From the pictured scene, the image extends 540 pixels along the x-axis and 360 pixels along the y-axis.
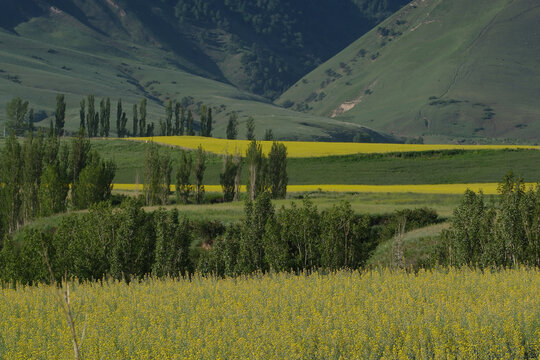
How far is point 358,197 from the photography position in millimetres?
79000

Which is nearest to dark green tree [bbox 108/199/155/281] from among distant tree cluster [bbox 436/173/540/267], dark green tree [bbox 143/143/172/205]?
distant tree cluster [bbox 436/173/540/267]

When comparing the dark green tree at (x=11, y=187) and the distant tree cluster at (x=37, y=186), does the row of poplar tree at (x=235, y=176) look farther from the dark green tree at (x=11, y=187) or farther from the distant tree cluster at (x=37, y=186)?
the dark green tree at (x=11, y=187)

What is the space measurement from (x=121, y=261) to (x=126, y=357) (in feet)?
77.8

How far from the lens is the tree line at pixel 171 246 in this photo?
37375mm

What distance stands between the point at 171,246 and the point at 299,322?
24.4 metres

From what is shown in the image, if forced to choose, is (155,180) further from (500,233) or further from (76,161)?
(500,233)

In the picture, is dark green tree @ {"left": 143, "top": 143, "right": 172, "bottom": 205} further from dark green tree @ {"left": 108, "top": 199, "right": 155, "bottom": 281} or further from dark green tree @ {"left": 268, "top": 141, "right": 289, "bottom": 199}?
dark green tree @ {"left": 108, "top": 199, "right": 155, "bottom": 281}

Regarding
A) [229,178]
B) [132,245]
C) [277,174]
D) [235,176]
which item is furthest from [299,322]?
[235,176]

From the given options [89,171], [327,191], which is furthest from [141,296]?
[327,191]

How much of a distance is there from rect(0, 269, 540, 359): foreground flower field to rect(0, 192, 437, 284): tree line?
57.7 feet

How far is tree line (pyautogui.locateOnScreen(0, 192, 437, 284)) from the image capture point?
3738cm

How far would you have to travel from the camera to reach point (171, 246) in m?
38.9

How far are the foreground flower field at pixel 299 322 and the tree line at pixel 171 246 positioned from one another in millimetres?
17582

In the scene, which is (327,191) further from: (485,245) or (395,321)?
(395,321)
